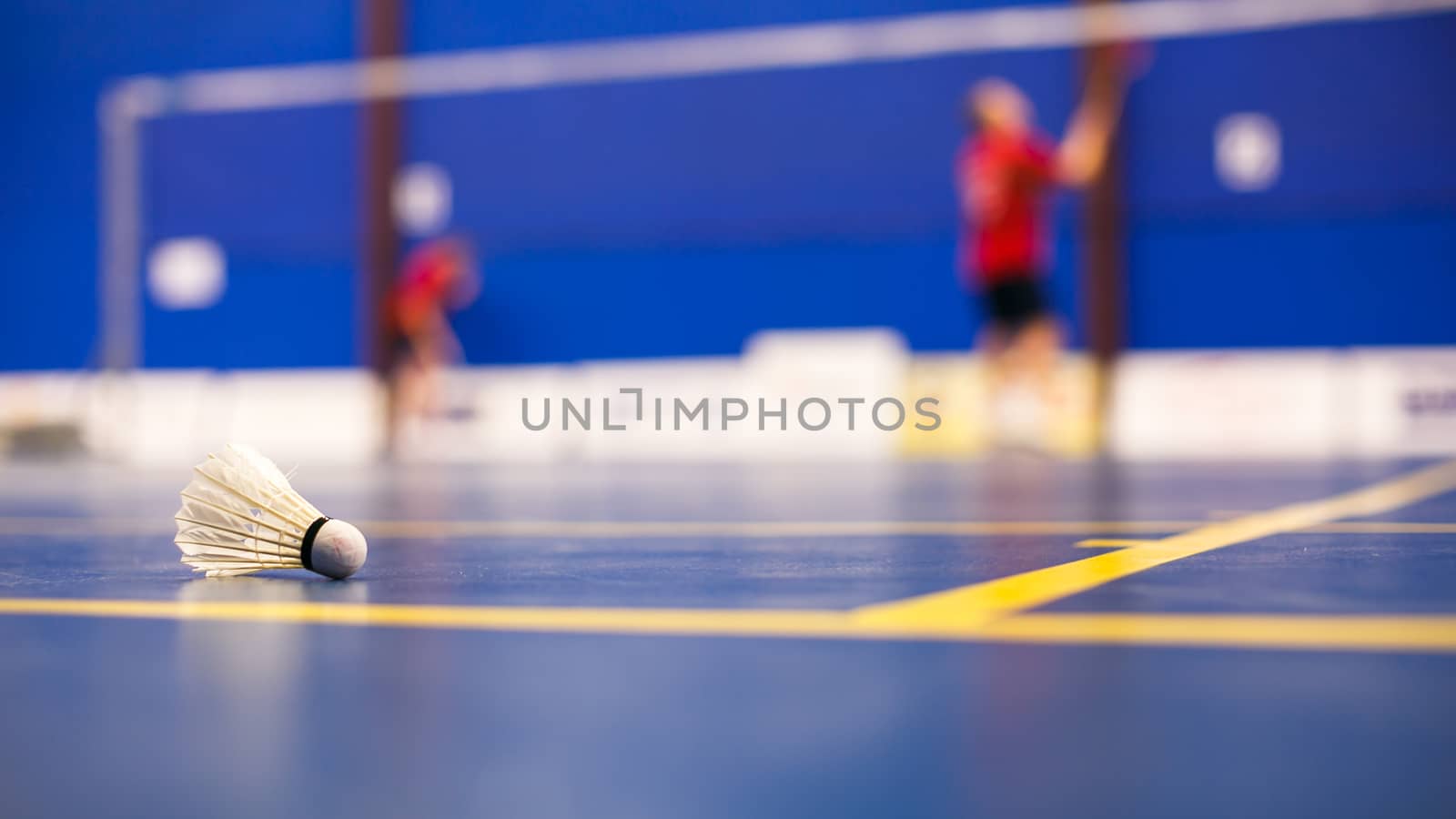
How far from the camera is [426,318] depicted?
1223cm

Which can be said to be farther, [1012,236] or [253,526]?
[1012,236]

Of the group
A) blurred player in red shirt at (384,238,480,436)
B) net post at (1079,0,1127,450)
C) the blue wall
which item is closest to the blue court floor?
net post at (1079,0,1127,450)

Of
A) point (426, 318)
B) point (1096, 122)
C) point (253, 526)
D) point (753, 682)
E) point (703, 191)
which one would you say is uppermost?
point (1096, 122)

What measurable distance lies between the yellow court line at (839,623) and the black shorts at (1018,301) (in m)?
7.16

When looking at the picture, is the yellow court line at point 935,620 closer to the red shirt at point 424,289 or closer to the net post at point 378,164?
the red shirt at point 424,289

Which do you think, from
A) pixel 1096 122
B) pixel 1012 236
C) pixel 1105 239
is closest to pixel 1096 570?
pixel 1012 236

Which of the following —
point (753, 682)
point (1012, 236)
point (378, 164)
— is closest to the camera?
point (753, 682)

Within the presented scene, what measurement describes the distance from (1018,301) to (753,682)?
7704 millimetres

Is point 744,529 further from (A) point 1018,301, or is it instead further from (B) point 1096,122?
(B) point 1096,122

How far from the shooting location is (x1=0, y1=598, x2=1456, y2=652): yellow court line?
150 cm

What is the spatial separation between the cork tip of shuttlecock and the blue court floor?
4 centimetres

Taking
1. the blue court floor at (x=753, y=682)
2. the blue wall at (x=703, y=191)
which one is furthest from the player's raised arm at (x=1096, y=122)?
the blue court floor at (x=753, y=682)

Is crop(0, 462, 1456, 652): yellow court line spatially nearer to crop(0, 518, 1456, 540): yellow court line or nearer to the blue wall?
crop(0, 518, 1456, 540): yellow court line

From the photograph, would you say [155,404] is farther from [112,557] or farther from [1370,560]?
[1370,560]
